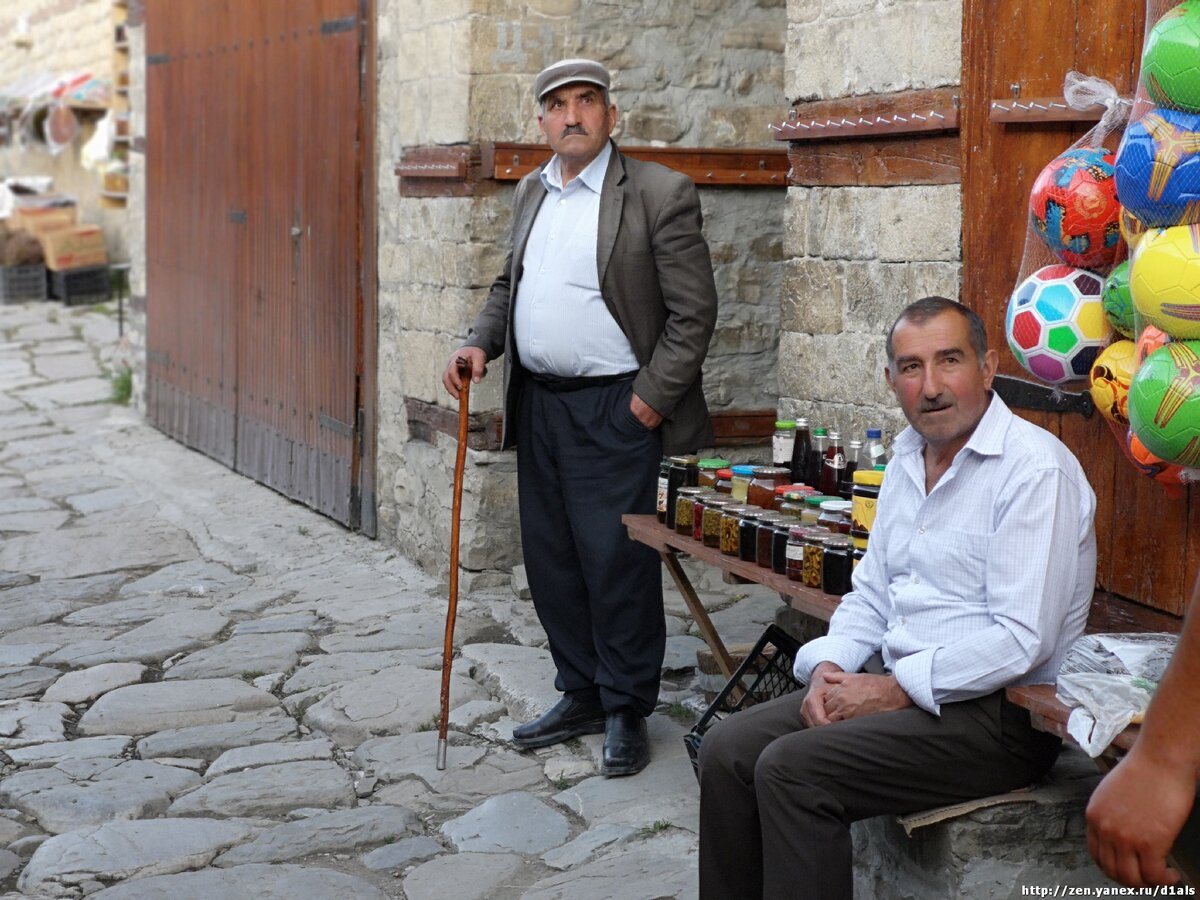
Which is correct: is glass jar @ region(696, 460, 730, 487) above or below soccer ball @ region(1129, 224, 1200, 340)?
below

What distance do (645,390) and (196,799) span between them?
66.7 inches

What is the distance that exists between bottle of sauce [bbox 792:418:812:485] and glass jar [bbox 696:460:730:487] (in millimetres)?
176

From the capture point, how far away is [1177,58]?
9.54ft

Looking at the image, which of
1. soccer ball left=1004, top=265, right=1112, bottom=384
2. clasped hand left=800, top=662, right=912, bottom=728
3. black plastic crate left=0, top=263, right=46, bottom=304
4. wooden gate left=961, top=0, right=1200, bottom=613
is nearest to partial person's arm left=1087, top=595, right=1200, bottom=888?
clasped hand left=800, top=662, right=912, bottom=728

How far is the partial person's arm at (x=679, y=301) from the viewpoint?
442cm

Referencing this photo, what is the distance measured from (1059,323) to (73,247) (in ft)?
48.0

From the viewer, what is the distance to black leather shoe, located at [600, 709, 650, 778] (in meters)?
4.46

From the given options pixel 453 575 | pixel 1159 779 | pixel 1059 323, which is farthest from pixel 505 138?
pixel 1159 779

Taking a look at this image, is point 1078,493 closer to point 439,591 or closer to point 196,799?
point 196,799

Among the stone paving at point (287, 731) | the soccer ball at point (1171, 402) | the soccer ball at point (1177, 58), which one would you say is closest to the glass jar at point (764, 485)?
the stone paving at point (287, 731)

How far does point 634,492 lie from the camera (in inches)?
181

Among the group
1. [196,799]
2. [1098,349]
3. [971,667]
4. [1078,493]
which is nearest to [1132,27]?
[1098,349]

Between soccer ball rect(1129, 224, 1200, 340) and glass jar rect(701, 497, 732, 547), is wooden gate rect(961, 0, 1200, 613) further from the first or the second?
glass jar rect(701, 497, 732, 547)

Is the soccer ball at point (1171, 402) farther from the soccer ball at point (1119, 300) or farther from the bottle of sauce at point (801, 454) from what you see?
the bottle of sauce at point (801, 454)
